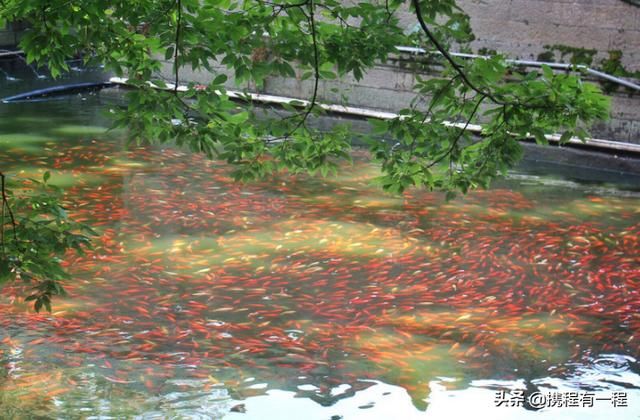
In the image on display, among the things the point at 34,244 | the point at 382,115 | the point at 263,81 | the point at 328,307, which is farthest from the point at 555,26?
the point at 34,244

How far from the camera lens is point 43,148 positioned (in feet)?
43.3

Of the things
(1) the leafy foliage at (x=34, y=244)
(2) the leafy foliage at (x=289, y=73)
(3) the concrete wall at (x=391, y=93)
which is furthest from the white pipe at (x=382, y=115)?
(1) the leafy foliage at (x=34, y=244)

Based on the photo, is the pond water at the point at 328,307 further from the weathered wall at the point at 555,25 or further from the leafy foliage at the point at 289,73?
the weathered wall at the point at 555,25

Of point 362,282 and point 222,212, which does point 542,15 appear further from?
point 362,282

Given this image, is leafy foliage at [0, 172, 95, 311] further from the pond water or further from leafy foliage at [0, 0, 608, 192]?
the pond water

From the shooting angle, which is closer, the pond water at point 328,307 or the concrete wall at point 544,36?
the pond water at point 328,307

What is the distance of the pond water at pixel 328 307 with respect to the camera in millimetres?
5930

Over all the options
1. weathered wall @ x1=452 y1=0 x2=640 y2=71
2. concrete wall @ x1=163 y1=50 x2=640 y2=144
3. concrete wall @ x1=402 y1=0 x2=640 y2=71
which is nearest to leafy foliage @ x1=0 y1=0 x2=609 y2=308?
concrete wall @ x1=163 y1=50 x2=640 y2=144

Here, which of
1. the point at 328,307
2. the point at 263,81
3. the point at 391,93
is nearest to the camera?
the point at 263,81

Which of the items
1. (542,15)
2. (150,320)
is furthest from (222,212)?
(542,15)

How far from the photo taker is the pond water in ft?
19.5

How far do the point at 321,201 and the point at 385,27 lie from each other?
6273 mm

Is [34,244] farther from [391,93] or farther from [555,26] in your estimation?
[391,93]

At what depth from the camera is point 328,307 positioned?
7.48 metres
